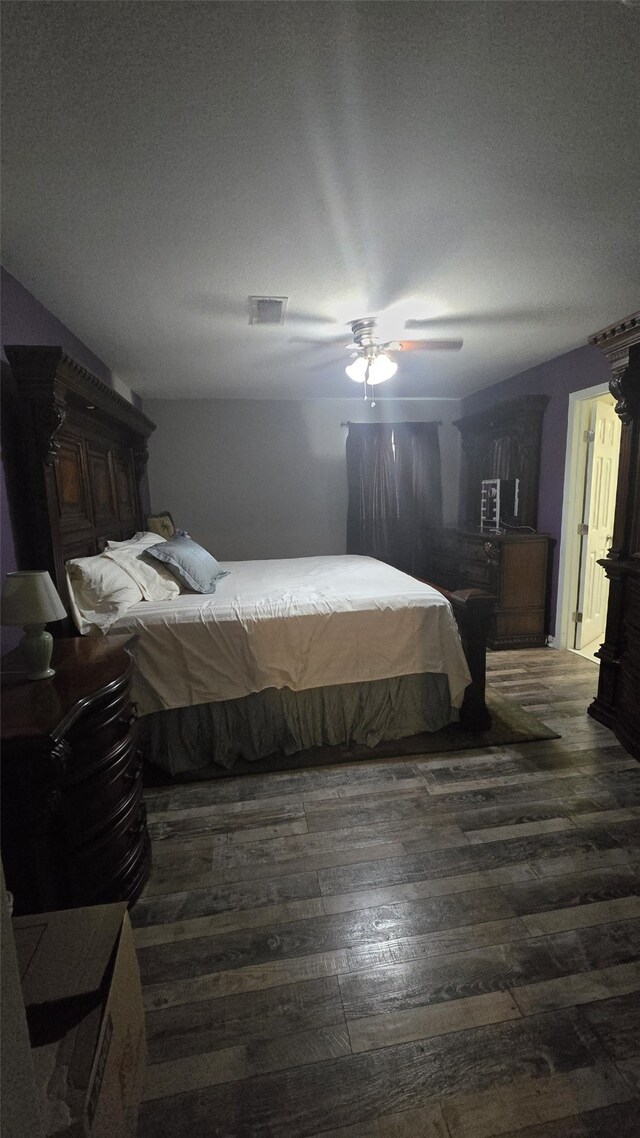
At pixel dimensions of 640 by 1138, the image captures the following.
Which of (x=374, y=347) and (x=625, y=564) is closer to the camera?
(x=625, y=564)

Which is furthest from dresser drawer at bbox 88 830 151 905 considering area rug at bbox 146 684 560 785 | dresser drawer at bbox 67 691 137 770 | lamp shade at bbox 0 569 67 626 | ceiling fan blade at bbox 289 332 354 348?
ceiling fan blade at bbox 289 332 354 348

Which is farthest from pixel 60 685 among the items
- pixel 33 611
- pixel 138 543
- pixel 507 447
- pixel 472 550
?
pixel 507 447

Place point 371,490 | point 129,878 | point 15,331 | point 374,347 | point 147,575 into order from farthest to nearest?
point 371,490, point 374,347, point 147,575, point 15,331, point 129,878

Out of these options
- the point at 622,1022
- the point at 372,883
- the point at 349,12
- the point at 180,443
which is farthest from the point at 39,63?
the point at 180,443

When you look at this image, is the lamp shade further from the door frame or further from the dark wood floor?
the door frame

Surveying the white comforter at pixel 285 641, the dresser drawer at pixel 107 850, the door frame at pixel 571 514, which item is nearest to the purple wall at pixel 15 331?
the white comforter at pixel 285 641

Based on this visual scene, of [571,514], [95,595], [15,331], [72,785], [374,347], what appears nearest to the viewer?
[72,785]

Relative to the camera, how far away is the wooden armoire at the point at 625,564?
2391mm

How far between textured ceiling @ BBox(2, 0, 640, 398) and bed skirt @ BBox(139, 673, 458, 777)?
2.06 metres

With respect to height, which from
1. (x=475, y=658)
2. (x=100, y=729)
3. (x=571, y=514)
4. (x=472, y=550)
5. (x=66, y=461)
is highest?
(x=66, y=461)

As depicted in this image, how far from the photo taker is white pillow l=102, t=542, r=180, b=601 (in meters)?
2.50

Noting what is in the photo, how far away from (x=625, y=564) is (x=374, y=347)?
1.89 metres

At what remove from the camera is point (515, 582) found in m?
4.01

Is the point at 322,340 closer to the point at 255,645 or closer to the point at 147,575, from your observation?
the point at 147,575
